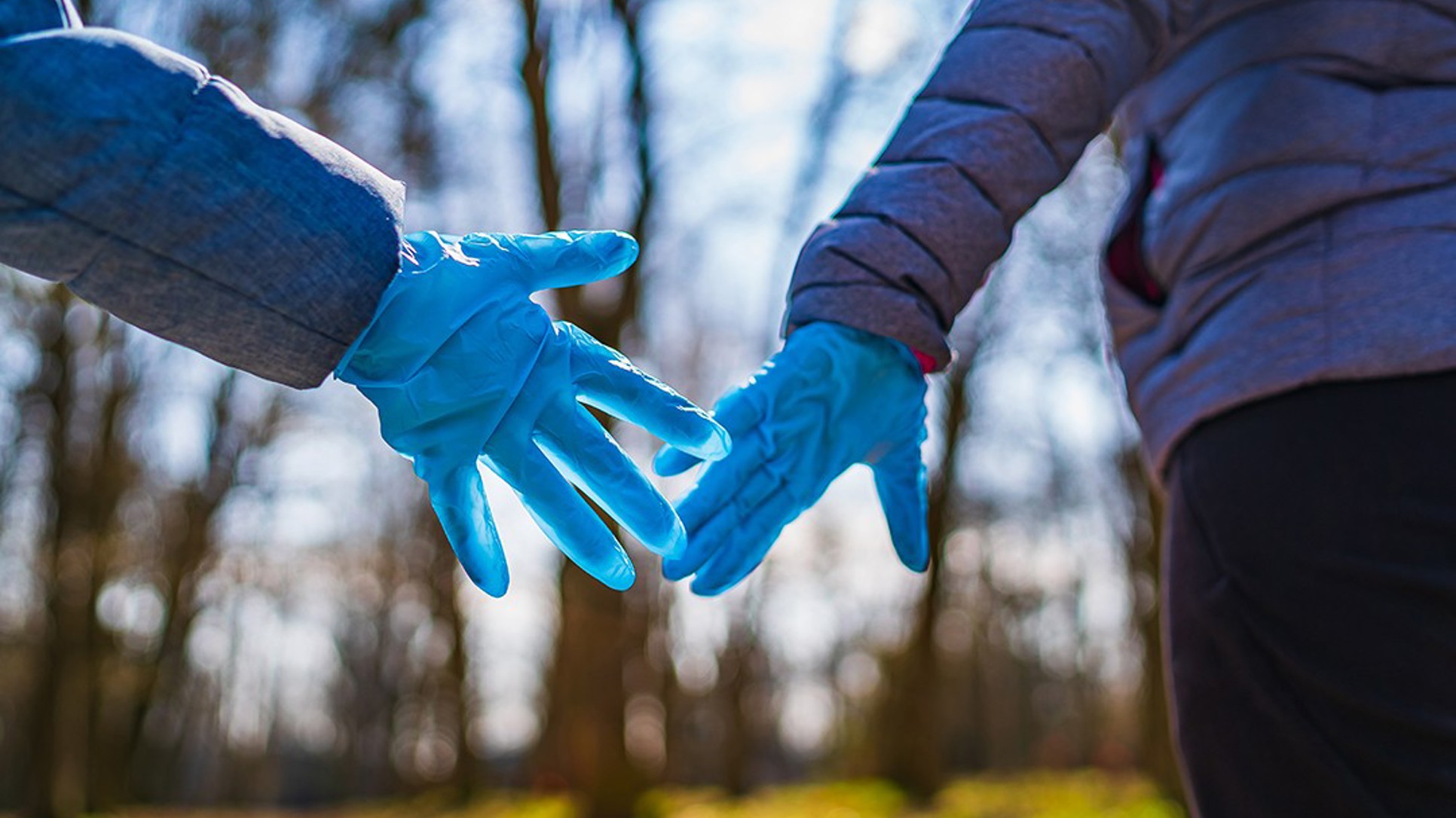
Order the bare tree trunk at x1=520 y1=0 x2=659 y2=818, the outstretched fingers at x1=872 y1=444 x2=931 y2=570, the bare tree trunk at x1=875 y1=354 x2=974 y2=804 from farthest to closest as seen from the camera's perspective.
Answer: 1. the bare tree trunk at x1=875 y1=354 x2=974 y2=804
2. the bare tree trunk at x1=520 y1=0 x2=659 y2=818
3. the outstretched fingers at x1=872 y1=444 x2=931 y2=570

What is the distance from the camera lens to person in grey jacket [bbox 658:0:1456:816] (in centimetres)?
119

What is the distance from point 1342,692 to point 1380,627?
0.24 ft

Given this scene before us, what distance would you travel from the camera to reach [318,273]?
113cm

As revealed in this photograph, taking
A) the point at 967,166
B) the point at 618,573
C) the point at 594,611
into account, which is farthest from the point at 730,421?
the point at 594,611

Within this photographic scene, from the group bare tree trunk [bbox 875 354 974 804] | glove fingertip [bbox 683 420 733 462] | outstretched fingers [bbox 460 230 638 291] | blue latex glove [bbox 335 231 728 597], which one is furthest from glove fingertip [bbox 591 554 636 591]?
bare tree trunk [bbox 875 354 974 804]

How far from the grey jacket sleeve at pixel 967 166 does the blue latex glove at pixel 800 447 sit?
1.9 inches

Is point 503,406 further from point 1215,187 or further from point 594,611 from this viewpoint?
point 594,611

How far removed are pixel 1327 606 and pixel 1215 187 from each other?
488 millimetres

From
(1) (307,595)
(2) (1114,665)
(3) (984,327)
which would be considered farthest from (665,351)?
(2) (1114,665)

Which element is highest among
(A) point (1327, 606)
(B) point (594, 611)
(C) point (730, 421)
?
(C) point (730, 421)

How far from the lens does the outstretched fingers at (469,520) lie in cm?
122

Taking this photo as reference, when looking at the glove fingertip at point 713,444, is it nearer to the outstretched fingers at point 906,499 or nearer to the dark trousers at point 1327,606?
the outstretched fingers at point 906,499

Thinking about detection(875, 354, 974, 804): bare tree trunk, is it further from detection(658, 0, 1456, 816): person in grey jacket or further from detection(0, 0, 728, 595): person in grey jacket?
detection(0, 0, 728, 595): person in grey jacket

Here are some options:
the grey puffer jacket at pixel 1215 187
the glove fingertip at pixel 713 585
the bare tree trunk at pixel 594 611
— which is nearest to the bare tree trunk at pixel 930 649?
the bare tree trunk at pixel 594 611
